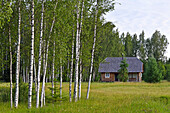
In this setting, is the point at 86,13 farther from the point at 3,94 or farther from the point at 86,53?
the point at 3,94

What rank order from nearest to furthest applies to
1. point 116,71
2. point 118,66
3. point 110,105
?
point 110,105 < point 116,71 < point 118,66

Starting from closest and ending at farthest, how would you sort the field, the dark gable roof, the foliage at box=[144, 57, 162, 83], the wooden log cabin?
the field < the foliage at box=[144, 57, 162, 83] < the dark gable roof < the wooden log cabin

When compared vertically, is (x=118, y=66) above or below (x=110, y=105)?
above

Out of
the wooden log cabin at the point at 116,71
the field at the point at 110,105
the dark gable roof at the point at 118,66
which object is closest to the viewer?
the field at the point at 110,105

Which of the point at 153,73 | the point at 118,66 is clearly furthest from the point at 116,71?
the point at 153,73

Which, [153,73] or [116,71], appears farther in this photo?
[116,71]

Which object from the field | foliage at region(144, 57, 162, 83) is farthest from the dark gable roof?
the field

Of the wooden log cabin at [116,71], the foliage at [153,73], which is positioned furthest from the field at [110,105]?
the wooden log cabin at [116,71]

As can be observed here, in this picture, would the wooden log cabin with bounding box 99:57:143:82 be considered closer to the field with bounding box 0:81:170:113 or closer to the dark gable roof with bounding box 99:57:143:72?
the dark gable roof with bounding box 99:57:143:72

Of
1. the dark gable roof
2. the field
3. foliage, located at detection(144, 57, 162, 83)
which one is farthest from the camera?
the dark gable roof

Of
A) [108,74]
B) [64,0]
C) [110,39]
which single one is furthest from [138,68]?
[64,0]

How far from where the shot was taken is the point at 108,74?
6091 centimetres

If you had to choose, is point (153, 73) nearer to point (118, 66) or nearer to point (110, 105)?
point (118, 66)

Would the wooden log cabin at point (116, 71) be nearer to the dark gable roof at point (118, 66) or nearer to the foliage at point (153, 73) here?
the dark gable roof at point (118, 66)
